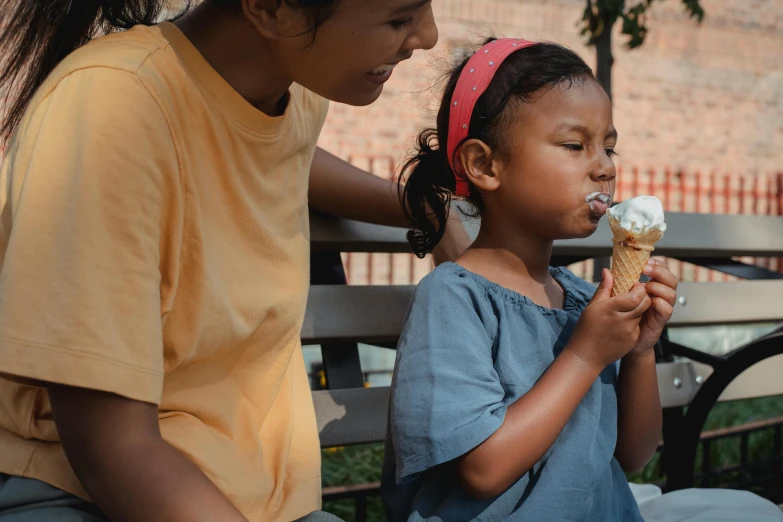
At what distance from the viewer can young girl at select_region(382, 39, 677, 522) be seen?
1.62m

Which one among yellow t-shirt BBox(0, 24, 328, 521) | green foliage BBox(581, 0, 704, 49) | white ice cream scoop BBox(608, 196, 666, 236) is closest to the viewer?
yellow t-shirt BBox(0, 24, 328, 521)

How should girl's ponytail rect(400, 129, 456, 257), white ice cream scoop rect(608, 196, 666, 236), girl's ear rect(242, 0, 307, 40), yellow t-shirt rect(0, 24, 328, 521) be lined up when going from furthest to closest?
girl's ponytail rect(400, 129, 456, 257) < white ice cream scoop rect(608, 196, 666, 236) < girl's ear rect(242, 0, 307, 40) < yellow t-shirt rect(0, 24, 328, 521)

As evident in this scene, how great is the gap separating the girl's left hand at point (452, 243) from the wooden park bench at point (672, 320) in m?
0.18

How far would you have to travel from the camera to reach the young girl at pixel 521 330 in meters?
1.62

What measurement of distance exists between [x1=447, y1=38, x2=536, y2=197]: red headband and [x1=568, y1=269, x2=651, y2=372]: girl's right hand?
1.31ft

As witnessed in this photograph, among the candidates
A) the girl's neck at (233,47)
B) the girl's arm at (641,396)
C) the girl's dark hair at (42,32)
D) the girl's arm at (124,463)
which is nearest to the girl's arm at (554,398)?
the girl's arm at (641,396)

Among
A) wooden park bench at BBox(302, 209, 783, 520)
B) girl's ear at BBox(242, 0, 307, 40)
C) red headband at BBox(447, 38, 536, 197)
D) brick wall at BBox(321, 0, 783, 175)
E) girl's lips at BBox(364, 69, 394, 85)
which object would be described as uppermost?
girl's ear at BBox(242, 0, 307, 40)

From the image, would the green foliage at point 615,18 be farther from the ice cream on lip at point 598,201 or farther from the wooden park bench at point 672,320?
the ice cream on lip at point 598,201

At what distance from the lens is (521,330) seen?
1.77 meters

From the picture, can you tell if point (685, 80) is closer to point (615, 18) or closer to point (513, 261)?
point (615, 18)

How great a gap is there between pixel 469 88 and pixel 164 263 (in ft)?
2.72

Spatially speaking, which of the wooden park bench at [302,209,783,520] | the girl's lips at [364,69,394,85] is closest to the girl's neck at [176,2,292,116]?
the girl's lips at [364,69,394,85]

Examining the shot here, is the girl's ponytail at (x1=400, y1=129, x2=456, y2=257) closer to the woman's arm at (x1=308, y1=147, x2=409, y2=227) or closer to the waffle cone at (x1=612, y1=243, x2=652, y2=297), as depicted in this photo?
the woman's arm at (x1=308, y1=147, x2=409, y2=227)

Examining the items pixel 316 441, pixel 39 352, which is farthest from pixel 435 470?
pixel 39 352
